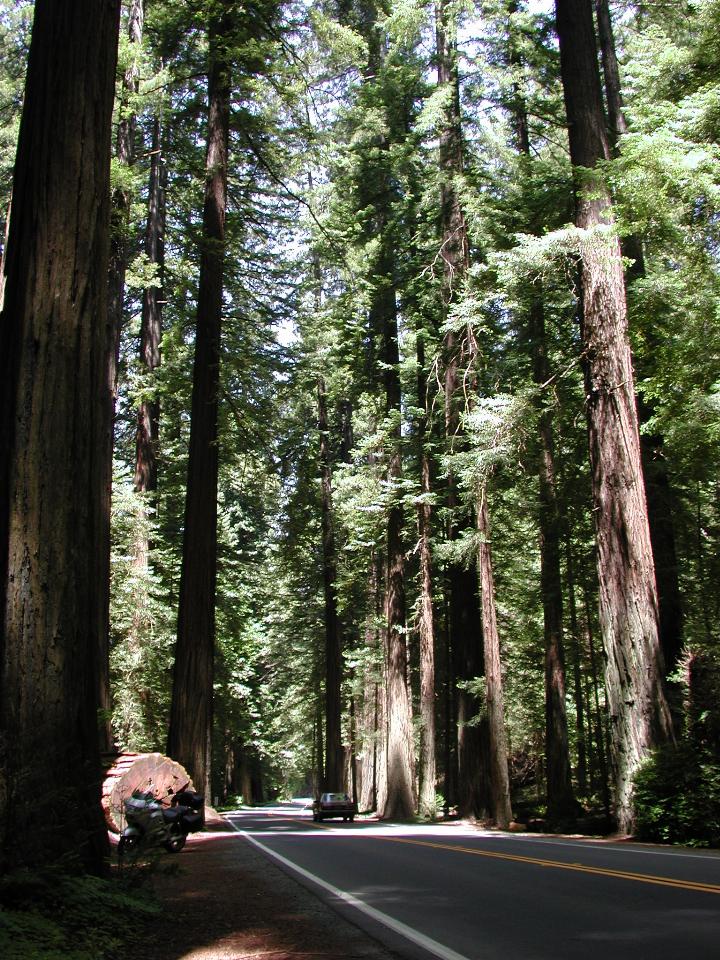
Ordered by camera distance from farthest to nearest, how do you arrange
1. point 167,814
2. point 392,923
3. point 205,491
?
1. point 205,491
2. point 167,814
3. point 392,923

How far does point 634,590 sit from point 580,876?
6.02 m

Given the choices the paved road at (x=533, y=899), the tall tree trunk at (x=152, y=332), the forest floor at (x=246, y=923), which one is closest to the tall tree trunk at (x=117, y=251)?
the paved road at (x=533, y=899)

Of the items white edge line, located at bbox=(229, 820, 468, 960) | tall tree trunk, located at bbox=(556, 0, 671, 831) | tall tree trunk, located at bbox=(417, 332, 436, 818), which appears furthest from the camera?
tall tree trunk, located at bbox=(417, 332, 436, 818)

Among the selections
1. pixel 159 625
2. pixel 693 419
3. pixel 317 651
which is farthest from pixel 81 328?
pixel 317 651

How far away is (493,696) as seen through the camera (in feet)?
65.5

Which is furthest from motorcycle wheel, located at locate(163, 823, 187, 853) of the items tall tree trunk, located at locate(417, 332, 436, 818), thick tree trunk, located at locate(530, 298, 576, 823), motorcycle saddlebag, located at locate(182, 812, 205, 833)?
tall tree trunk, located at locate(417, 332, 436, 818)

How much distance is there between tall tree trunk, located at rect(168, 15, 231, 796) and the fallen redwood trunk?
2.03 m

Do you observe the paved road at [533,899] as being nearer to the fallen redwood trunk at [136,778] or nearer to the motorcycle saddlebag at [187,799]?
the motorcycle saddlebag at [187,799]

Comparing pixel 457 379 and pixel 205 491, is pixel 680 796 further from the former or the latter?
pixel 457 379

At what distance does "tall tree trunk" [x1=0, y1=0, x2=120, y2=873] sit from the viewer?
20.0ft

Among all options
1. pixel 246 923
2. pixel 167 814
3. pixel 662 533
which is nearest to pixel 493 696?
pixel 662 533

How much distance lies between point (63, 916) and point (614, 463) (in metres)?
10.7

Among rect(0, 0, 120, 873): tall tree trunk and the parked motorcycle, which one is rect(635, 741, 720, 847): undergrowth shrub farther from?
rect(0, 0, 120, 873): tall tree trunk

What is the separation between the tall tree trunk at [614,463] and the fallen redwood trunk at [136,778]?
701 centimetres
